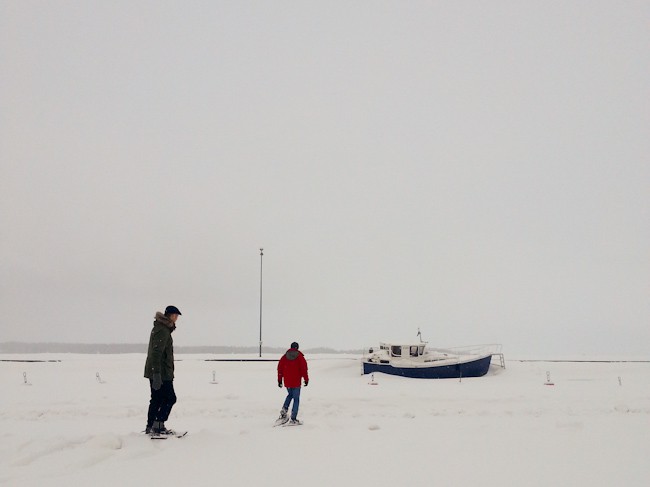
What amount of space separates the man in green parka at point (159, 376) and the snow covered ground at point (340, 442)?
506mm

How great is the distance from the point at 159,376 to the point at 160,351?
510mm

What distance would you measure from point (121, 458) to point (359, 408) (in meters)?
7.33

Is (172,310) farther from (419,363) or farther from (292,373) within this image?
(419,363)

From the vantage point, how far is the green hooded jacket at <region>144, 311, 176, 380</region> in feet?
30.3

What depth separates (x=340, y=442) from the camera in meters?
8.91

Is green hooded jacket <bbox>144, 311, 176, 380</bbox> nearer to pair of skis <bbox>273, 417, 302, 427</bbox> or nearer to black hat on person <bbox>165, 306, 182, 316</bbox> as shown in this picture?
black hat on person <bbox>165, 306, 182, 316</bbox>

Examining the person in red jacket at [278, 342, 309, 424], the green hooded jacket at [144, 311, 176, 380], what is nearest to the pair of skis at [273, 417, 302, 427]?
the person in red jacket at [278, 342, 309, 424]

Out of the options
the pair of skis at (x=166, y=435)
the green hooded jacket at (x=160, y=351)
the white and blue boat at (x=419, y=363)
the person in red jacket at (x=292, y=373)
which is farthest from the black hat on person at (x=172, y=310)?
the white and blue boat at (x=419, y=363)

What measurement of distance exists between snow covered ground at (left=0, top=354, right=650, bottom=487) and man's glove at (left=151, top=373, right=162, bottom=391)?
986 millimetres

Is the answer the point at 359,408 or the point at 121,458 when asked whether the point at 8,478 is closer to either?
the point at 121,458

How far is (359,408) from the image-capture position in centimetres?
1337

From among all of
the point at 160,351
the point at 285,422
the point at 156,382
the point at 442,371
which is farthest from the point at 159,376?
the point at 442,371

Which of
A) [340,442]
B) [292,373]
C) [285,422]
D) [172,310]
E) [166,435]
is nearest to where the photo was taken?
[340,442]

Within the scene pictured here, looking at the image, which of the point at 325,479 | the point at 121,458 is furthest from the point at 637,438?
the point at 121,458
